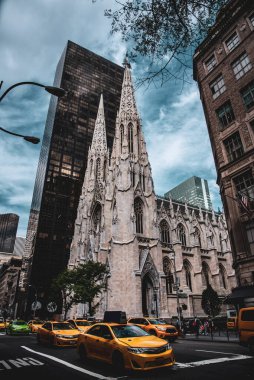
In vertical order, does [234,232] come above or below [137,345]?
above

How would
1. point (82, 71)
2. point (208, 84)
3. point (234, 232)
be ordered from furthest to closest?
point (82, 71) → point (208, 84) → point (234, 232)

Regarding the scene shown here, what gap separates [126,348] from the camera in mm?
6438

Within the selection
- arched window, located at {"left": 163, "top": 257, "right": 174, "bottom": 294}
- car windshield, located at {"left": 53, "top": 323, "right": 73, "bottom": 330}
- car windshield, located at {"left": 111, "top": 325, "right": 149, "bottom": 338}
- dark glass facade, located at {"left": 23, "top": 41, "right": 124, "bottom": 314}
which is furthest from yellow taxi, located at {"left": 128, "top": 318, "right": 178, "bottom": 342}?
dark glass facade, located at {"left": 23, "top": 41, "right": 124, "bottom": 314}

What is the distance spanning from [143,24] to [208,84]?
18.1 m

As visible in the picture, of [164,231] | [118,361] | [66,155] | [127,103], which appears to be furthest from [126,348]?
[66,155]

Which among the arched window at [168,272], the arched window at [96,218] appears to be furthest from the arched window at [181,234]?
the arched window at [96,218]

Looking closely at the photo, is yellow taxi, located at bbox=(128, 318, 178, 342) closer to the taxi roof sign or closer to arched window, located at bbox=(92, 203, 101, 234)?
the taxi roof sign

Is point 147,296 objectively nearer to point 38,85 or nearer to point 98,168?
point 98,168

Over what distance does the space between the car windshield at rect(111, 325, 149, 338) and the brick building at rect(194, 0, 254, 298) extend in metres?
11.2

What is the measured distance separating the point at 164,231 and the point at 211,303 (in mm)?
13639

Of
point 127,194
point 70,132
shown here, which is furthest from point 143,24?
point 70,132

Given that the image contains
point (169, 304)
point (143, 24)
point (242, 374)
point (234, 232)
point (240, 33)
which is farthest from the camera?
point (169, 304)

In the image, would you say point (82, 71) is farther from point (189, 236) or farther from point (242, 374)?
point (242, 374)

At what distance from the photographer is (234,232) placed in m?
18.1
